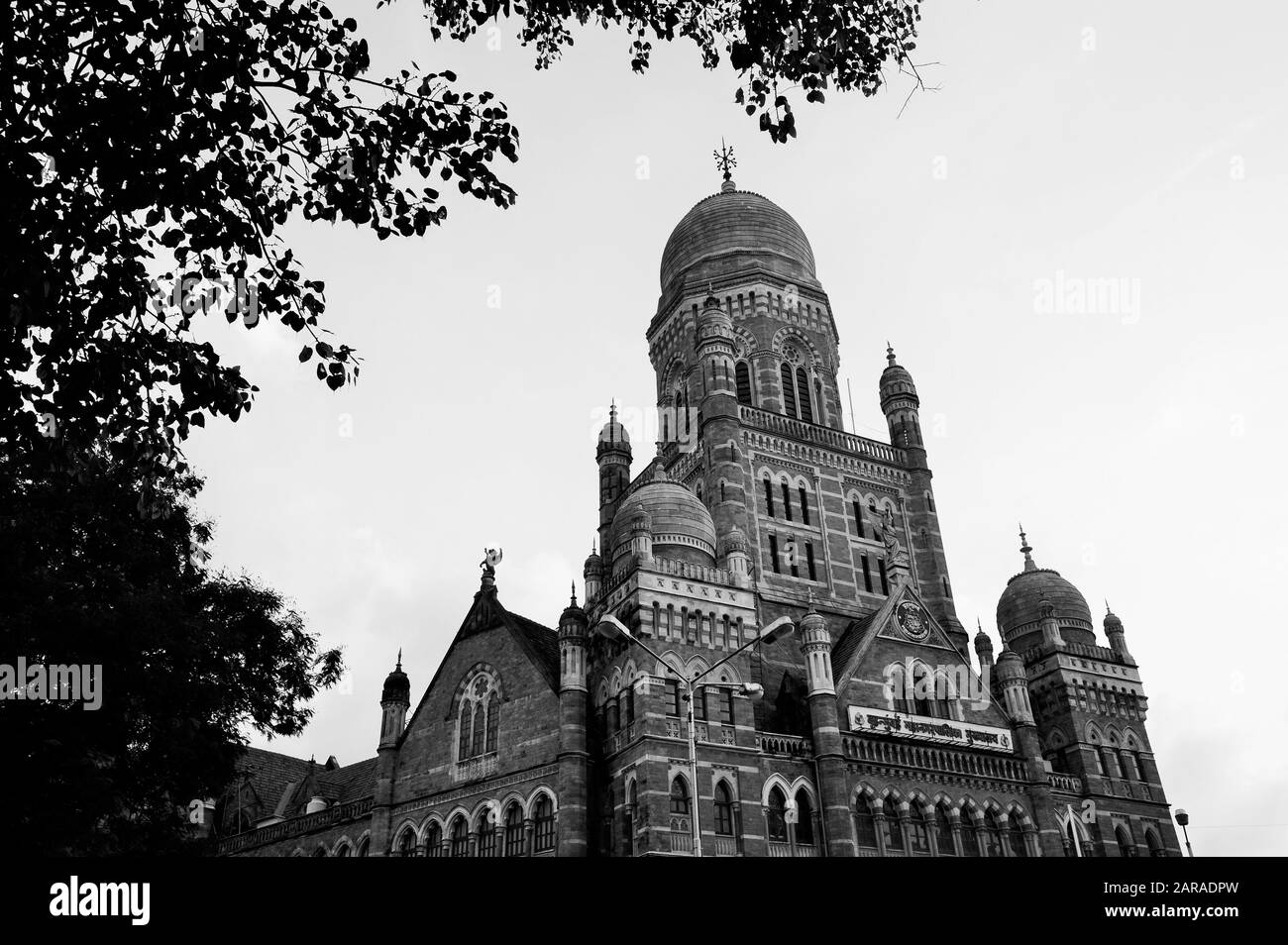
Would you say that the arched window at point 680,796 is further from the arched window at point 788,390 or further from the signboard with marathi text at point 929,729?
the arched window at point 788,390

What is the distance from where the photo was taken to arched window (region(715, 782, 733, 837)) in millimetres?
32250

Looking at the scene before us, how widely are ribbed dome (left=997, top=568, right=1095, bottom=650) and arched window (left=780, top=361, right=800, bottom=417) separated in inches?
533

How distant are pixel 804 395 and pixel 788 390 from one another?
918 mm

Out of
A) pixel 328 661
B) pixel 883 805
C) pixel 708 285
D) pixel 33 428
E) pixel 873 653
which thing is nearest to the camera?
pixel 33 428

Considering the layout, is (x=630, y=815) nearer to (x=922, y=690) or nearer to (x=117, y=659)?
(x=922, y=690)

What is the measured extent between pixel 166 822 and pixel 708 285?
3894 centimetres

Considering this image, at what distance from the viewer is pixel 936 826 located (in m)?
35.5

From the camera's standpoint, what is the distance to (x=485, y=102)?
11.2 m

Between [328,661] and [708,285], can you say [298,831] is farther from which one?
[708,285]

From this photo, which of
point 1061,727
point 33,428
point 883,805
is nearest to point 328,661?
point 33,428

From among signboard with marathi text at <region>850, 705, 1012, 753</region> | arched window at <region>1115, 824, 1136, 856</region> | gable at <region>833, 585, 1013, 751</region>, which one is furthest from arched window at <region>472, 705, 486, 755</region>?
arched window at <region>1115, 824, 1136, 856</region>

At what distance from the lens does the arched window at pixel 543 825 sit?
33562 millimetres

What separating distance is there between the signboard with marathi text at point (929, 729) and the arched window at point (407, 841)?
16146 millimetres

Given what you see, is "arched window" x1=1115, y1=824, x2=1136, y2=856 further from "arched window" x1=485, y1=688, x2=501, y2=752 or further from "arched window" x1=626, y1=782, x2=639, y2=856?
"arched window" x1=485, y1=688, x2=501, y2=752
